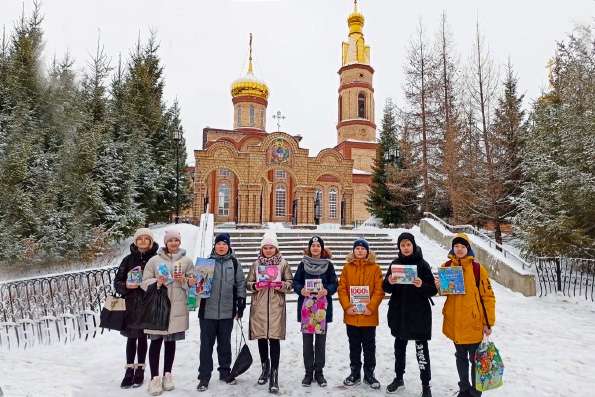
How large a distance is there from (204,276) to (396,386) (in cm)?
265

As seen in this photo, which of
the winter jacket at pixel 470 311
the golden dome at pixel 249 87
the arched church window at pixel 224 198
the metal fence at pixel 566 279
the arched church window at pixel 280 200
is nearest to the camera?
the winter jacket at pixel 470 311

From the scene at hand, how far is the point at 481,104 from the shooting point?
16.9 m

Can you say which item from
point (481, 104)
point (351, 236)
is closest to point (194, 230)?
point (351, 236)

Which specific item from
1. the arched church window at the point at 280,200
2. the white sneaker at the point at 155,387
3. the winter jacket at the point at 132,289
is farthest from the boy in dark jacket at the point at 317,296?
the arched church window at the point at 280,200

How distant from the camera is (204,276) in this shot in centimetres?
452

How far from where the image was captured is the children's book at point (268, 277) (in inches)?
180

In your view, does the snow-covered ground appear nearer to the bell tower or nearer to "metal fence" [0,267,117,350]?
"metal fence" [0,267,117,350]

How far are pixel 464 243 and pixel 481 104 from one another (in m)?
15.0

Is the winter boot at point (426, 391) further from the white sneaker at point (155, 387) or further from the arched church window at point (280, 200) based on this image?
the arched church window at point (280, 200)

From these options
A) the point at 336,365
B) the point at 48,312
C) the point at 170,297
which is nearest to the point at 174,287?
the point at 170,297

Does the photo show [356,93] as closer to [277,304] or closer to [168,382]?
[277,304]

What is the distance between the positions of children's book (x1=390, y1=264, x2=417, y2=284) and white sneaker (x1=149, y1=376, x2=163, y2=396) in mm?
3004

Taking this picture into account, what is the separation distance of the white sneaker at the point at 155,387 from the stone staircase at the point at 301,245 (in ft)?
21.1

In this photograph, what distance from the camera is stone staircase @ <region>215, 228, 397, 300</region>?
11.7 metres
